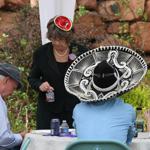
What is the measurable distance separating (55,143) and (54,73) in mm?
1212

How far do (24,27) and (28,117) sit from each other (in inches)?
51.7

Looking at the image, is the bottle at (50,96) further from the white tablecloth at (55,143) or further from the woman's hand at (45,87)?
the white tablecloth at (55,143)

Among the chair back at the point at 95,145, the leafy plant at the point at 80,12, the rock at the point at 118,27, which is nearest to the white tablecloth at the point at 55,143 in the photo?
the chair back at the point at 95,145

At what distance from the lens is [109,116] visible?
14.1 feet

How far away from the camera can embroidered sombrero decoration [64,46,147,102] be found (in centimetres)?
430

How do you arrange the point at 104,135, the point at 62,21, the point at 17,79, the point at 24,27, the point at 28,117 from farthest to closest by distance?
the point at 24,27, the point at 28,117, the point at 62,21, the point at 17,79, the point at 104,135

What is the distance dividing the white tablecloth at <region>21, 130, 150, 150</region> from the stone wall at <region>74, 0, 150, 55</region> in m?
5.25

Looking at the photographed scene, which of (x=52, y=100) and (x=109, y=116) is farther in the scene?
(x=52, y=100)

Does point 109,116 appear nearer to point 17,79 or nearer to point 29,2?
point 17,79

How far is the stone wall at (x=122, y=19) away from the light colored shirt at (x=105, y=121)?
557cm

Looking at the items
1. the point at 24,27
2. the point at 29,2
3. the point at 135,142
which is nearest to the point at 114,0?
the point at 29,2

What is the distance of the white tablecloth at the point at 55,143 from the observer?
15.3 ft

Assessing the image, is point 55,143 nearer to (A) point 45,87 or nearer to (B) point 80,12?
(A) point 45,87

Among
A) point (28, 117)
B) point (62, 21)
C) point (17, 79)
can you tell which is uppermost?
point (62, 21)
